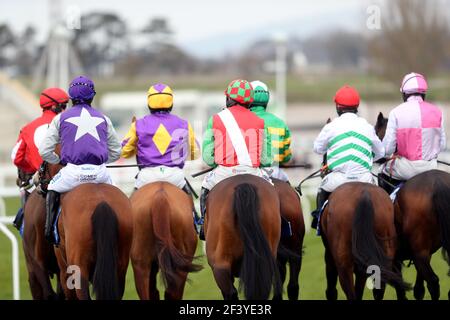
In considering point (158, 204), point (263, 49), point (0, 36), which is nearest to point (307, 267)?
point (158, 204)

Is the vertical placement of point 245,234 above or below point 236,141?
below

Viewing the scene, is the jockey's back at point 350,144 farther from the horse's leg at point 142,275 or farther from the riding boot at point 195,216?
the horse's leg at point 142,275

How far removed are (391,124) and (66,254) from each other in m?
3.21

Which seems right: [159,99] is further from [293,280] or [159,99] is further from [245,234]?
[293,280]

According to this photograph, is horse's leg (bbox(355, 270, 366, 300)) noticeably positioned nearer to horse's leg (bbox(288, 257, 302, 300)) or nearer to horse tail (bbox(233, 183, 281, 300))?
horse's leg (bbox(288, 257, 302, 300))

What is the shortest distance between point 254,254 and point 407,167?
85.1 inches

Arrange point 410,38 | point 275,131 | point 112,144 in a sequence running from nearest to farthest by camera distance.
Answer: point 112,144, point 275,131, point 410,38

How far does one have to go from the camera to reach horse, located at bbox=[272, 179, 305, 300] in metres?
8.80

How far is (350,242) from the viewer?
8.18 metres

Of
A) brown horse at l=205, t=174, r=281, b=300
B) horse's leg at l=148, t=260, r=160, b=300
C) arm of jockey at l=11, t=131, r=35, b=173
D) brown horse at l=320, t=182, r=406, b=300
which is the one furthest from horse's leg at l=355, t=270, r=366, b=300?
arm of jockey at l=11, t=131, r=35, b=173

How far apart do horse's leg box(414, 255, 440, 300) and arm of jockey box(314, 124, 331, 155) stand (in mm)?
1265

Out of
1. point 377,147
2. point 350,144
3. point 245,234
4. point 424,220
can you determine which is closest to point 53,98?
point 245,234

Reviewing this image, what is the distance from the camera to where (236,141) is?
8117 millimetres

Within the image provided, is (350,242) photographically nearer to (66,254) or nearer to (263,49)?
(66,254)
